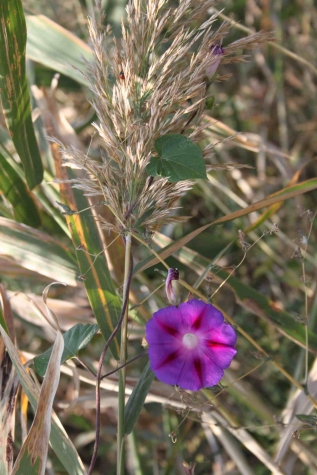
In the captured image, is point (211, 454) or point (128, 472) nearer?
point (211, 454)

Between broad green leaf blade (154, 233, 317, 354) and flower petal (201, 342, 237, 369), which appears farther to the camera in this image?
broad green leaf blade (154, 233, 317, 354)

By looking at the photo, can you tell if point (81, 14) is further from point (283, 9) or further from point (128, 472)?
point (128, 472)

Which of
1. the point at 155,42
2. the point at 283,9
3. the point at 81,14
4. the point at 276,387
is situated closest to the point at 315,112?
the point at 283,9

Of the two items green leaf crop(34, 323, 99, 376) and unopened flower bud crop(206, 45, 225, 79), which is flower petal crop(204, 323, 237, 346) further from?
unopened flower bud crop(206, 45, 225, 79)

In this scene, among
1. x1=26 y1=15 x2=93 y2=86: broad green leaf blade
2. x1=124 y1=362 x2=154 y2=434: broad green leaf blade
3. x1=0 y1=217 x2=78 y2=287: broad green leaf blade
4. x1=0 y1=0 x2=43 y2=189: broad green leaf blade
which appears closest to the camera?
x1=124 y1=362 x2=154 y2=434: broad green leaf blade

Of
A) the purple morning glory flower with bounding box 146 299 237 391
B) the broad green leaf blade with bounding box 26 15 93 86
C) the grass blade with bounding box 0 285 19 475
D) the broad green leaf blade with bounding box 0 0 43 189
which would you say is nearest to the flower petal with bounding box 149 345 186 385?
the purple morning glory flower with bounding box 146 299 237 391
